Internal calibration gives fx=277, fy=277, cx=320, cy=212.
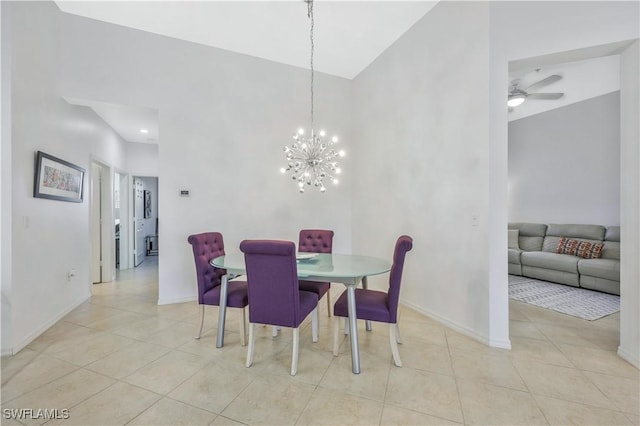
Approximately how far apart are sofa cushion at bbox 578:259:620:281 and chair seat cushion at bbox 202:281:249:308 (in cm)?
471

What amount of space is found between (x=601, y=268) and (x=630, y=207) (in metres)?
2.42

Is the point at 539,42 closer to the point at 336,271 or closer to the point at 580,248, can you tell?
the point at 336,271

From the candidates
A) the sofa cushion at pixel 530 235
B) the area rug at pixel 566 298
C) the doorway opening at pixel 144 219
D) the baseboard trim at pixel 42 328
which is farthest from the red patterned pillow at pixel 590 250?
the doorway opening at pixel 144 219

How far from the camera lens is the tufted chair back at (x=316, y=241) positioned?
11.2ft

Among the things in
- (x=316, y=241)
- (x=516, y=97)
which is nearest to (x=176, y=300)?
(x=316, y=241)

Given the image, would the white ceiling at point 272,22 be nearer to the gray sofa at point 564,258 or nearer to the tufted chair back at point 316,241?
the tufted chair back at point 316,241

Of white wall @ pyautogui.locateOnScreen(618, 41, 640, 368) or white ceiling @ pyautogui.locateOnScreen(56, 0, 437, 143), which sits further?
white ceiling @ pyautogui.locateOnScreen(56, 0, 437, 143)

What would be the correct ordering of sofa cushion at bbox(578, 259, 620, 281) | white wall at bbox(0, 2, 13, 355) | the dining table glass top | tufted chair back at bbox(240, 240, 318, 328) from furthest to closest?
sofa cushion at bbox(578, 259, 620, 281), white wall at bbox(0, 2, 13, 355), the dining table glass top, tufted chair back at bbox(240, 240, 318, 328)

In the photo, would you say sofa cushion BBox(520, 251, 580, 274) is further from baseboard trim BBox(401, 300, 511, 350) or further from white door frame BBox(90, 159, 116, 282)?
white door frame BBox(90, 159, 116, 282)

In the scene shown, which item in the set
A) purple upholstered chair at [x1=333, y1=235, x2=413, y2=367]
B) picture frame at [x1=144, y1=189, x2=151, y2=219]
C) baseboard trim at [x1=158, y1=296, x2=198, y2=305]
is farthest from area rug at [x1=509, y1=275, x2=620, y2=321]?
picture frame at [x1=144, y1=189, x2=151, y2=219]

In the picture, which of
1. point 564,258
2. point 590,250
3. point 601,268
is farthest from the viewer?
point 564,258

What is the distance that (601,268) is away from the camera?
3.82 m

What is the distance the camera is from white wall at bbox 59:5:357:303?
327 centimetres

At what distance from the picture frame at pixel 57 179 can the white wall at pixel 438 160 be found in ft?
12.3
